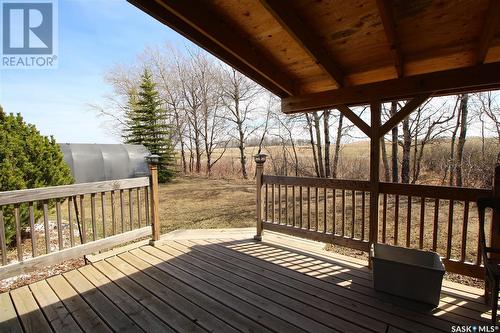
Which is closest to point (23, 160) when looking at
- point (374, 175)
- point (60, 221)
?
point (60, 221)

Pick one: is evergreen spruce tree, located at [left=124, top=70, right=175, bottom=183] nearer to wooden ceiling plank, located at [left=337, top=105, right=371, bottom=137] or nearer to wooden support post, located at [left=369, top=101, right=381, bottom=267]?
wooden ceiling plank, located at [left=337, top=105, right=371, bottom=137]

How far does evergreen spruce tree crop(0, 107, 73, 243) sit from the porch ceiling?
3605mm

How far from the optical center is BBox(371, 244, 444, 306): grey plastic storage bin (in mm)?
2041

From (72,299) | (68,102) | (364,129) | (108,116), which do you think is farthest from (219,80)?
(72,299)

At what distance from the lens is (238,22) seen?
2.29 m

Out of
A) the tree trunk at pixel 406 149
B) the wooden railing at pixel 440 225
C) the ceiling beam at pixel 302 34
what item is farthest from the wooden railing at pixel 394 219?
the tree trunk at pixel 406 149

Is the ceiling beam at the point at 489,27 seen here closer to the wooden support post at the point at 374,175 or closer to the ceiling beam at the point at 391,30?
the ceiling beam at the point at 391,30

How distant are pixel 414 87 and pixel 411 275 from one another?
181cm

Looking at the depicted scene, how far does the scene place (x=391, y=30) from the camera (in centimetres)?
208

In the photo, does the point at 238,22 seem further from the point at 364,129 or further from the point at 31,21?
the point at 31,21

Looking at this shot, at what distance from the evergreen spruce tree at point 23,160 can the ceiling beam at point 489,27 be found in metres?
5.77

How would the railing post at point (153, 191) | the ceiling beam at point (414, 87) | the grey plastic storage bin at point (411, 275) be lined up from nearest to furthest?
the grey plastic storage bin at point (411, 275) < the ceiling beam at point (414, 87) < the railing post at point (153, 191)

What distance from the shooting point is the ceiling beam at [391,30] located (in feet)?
6.10

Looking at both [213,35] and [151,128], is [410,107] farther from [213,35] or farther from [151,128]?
[151,128]
